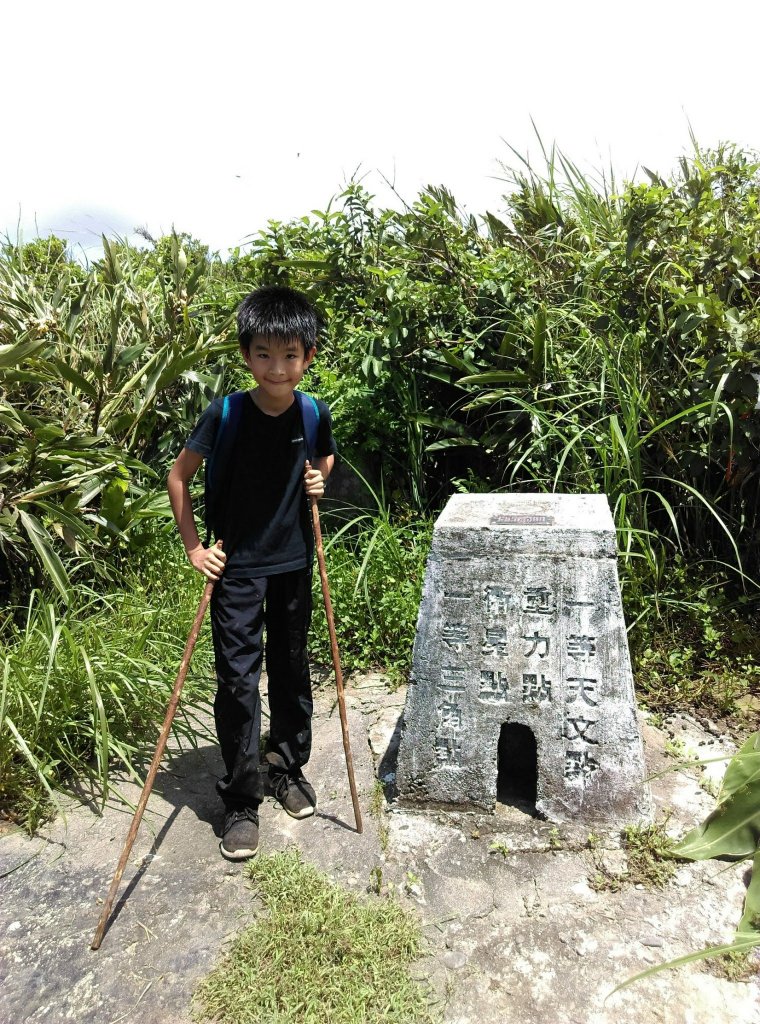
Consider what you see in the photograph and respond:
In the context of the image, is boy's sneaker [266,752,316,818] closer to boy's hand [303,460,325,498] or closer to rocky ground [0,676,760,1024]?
rocky ground [0,676,760,1024]

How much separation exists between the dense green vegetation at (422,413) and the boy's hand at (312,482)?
112 centimetres

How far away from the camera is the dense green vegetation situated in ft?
12.2

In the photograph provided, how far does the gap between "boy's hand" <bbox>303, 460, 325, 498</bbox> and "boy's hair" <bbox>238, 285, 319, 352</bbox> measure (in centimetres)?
42

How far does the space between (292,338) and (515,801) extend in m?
1.80

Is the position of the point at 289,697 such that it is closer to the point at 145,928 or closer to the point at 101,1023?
the point at 145,928

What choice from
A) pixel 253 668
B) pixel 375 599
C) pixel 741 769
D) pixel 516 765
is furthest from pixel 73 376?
pixel 741 769

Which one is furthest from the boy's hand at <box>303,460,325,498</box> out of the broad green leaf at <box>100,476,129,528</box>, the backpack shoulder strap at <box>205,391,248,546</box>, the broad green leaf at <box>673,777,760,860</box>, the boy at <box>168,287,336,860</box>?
the broad green leaf at <box>673,777,760,860</box>

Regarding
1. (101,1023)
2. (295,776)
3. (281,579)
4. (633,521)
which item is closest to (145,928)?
(101,1023)

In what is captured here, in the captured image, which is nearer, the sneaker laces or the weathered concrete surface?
the weathered concrete surface

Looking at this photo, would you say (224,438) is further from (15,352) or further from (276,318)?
(15,352)

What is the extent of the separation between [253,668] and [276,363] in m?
1.02

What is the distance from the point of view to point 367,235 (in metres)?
5.04

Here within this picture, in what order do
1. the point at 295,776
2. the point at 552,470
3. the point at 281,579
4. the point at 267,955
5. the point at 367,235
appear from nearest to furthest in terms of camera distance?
the point at 267,955 < the point at 281,579 < the point at 295,776 < the point at 552,470 < the point at 367,235

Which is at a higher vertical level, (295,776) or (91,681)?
(91,681)
